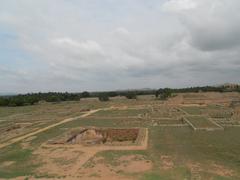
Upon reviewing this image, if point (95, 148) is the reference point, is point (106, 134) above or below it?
below

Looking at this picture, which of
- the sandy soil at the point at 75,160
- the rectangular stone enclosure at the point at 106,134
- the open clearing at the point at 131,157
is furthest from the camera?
the rectangular stone enclosure at the point at 106,134

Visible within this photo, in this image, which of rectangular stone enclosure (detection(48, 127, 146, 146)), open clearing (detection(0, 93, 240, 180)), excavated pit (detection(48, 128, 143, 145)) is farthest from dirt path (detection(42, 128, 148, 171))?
excavated pit (detection(48, 128, 143, 145))

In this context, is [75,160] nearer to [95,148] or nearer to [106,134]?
[95,148]

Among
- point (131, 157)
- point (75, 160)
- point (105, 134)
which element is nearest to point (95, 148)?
point (75, 160)

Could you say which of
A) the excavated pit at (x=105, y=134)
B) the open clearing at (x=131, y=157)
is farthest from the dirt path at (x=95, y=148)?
the excavated pit at (x=105, y=134)

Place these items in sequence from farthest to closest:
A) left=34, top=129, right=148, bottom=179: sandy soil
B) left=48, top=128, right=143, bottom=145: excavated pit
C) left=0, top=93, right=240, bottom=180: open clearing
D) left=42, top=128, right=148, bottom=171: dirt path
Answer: left=48, top=128, right=143, bottom=145: excavated pit, left=42, top=128, right=148, bottom=171: dirt path, left=34, top=129, right=148, bottom=179: sandy soil, left=0, top=93, right=240, bottom=180: open clearing

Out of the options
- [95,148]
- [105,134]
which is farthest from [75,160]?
[105,134]

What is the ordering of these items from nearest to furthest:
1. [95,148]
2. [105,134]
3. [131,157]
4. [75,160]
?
[75,160], [131,157], [95,148], [105,134]

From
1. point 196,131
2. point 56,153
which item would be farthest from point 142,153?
point 196,131

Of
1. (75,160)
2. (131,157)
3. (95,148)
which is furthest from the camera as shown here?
(95,148)

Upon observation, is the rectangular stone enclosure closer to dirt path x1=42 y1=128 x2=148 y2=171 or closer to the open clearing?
the open clearing

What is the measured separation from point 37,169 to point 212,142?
12.3 m

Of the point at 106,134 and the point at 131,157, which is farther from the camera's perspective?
the point at 106,134

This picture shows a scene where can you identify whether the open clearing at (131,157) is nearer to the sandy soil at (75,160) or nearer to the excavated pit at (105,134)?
the sandy soil at (75,160)
